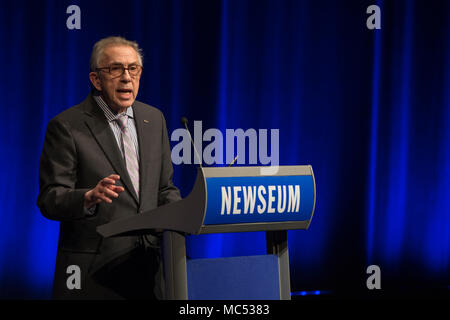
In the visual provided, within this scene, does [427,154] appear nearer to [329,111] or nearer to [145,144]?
[329,111]

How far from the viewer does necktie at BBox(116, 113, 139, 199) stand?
161cm

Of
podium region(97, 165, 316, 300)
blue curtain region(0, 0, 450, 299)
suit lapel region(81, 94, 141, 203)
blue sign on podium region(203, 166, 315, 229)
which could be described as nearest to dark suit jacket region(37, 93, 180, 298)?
suit lapel region(81, 94, 141, 203)

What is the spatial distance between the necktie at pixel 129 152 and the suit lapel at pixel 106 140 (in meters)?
0.04

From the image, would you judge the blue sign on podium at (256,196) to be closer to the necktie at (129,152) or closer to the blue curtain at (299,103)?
the necktie at (129,152)

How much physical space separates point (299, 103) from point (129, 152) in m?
2.45

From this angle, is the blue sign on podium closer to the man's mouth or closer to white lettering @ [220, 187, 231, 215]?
white lettering @ [220, 187, 231, 215]

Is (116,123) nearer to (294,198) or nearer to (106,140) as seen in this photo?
(106,140)

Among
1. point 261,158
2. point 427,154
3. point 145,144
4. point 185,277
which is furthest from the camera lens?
point 427,154

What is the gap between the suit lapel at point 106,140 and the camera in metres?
1.56

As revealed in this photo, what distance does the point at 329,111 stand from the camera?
3.95 m

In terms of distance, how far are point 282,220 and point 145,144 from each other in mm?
569

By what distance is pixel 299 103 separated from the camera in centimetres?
390

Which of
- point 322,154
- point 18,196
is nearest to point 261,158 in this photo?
point 322,154

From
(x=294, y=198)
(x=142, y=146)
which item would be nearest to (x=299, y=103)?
(x=142, y=146)
